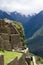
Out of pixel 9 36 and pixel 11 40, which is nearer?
pixel 9 36

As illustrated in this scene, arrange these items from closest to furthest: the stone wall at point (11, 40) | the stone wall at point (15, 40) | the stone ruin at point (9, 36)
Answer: the stone wall at point (11, 40)
the stone ruin at point (9, 36)
the stone wall at point (15, 40)

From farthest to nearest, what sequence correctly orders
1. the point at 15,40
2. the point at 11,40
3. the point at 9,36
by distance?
the point at 15,40 < the point at 11,40 < the point at 9,36

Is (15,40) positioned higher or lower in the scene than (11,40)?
higher

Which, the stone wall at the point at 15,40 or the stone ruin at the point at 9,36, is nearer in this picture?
the stone ruin at the point at 9,36

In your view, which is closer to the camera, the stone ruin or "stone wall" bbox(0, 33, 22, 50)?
"stone wall" bbox(0, 33, 22, 50)

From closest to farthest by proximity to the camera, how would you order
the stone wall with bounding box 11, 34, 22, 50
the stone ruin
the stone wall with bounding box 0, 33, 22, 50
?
the stone wall with bounding box 0, 33, 22, 50
the stone ruin
the stone wall with bounding box 11, 34, 22, 50

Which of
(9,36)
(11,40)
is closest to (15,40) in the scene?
(11,40)

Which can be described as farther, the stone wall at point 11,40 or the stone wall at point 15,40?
the stone wall at point 15,40

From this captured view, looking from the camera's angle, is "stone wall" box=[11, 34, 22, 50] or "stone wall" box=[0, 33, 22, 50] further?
"stone wall" box=[11, 34, 22, 50]

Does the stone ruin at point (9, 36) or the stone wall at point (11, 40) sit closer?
the stone wall at point (11, 40)

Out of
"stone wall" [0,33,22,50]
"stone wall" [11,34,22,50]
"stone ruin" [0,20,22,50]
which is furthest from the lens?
"stone wall" [11,34,22,50]

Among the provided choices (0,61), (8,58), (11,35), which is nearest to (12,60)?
(8,58)

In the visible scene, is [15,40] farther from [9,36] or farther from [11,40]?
[9,36]

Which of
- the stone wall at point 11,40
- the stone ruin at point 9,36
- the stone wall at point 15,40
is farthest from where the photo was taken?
the stone wall at point 15,40
